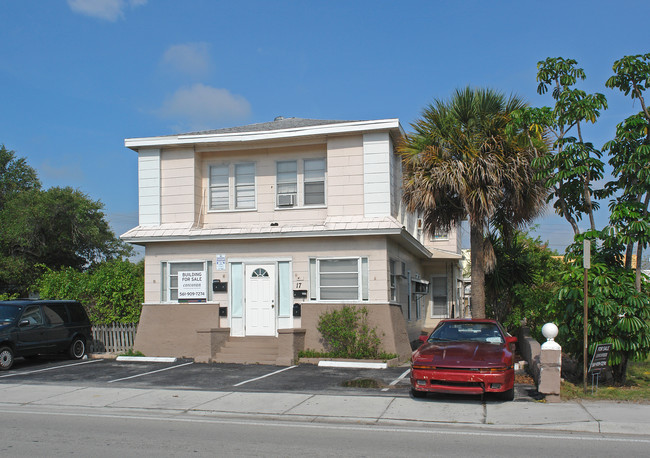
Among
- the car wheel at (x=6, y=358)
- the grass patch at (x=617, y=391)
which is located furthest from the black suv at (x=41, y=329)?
the grass patch at (x=617, y=391)

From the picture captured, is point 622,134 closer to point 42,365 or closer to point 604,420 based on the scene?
point 604,420

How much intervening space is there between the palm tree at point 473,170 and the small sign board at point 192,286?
6508mm

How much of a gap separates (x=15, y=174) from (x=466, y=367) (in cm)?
3687

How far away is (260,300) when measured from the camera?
59.3 ft

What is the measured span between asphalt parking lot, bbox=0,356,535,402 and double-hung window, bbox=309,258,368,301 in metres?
2.16

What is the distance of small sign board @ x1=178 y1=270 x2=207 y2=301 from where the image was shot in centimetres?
1833

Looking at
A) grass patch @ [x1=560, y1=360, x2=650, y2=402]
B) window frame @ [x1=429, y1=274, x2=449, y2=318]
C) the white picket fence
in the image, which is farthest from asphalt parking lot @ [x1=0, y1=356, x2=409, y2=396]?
window frame @ [x1=429, y1=274, x2=449, y2=318]

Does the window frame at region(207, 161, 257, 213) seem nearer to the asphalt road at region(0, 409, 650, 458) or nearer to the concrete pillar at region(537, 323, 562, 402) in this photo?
the asphalt road at region(0, 409, 650, 458)

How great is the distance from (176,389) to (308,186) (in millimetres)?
7786

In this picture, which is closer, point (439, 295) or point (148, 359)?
point (148, 359)

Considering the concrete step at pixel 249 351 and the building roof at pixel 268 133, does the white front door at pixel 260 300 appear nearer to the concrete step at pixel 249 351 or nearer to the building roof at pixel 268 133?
the concrete step at pixel 249 351

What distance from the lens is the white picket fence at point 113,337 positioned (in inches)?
758

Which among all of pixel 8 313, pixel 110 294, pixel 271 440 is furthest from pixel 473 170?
pixel 8 313

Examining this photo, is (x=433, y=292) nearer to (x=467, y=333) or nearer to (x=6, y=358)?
(x=467, y=333)
